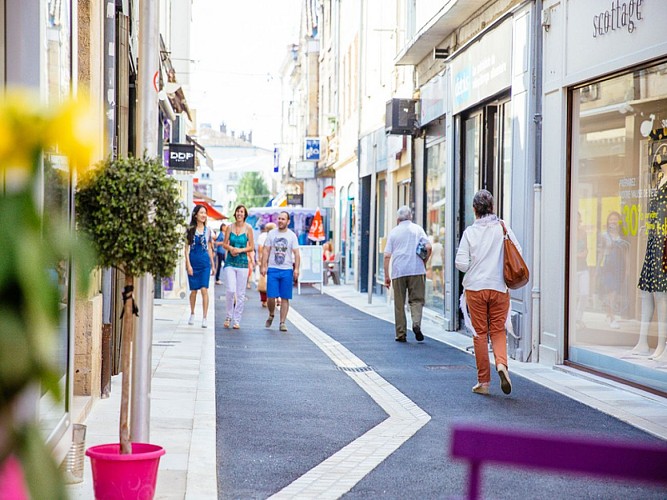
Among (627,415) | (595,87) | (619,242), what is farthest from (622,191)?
(627,415)

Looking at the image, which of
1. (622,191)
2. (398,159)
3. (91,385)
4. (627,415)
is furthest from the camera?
(398,159)

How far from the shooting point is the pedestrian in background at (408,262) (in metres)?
15.3

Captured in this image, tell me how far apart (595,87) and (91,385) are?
652cm

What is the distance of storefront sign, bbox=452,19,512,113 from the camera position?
46.7ft

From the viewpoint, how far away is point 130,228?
14.5 ft

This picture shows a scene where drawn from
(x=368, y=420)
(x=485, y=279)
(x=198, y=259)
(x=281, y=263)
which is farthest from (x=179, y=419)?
(x=281, y=263)

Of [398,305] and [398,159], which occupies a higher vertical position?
[398,159]

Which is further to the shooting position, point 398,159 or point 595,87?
point 398,159

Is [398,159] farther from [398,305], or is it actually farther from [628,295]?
[628,295]

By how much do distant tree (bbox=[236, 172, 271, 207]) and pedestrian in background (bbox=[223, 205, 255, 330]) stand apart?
336 feet

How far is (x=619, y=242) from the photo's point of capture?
1123cm

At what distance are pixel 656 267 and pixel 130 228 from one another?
7.11 meters

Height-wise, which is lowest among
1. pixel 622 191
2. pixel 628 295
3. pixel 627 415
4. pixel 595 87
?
pixel 627 415

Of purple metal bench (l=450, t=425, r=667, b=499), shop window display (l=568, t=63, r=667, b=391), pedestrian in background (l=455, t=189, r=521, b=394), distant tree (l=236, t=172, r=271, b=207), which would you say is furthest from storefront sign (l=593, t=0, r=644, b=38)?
distant tree (l=236, t=172, r=271, b=207)
